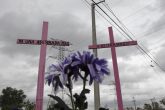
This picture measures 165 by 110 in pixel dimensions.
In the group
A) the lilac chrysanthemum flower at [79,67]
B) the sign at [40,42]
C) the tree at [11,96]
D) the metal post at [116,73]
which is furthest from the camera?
the tree at [11,96]

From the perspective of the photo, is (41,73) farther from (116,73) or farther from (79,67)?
Result: (79,67)

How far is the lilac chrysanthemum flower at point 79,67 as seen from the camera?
6.24ft

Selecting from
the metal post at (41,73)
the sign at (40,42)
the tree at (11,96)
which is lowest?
the metal post at (41,73)

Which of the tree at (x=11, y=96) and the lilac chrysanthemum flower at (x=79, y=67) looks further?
the tree at (x=11, y=96)

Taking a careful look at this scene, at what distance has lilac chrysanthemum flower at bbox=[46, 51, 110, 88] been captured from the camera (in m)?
1.90

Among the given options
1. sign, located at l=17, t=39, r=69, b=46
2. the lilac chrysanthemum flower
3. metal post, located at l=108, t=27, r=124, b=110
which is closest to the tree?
metal post, located at l=108, t=27, r=124, b=110

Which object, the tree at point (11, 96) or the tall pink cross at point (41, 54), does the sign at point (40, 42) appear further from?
the tree at point (11, 96)

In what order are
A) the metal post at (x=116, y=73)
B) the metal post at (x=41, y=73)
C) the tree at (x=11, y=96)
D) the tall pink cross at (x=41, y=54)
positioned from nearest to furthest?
the metal post at (x=41, y=73) < the tall pink cross at (x=41, y=54) < the metal post at (x=116, y=73) < the tree at (x=11, y=96)

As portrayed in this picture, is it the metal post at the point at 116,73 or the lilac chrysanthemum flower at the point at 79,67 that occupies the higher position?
the metal post at the point at 116,73

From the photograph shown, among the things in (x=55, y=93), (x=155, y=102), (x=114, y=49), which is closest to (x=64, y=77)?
(x=55, y=93)

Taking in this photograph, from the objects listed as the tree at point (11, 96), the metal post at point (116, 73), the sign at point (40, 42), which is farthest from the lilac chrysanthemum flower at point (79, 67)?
the tree at point (11, 96)

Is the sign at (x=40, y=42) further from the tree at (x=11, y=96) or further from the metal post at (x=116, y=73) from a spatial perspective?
the tree at (x=11, y=96)

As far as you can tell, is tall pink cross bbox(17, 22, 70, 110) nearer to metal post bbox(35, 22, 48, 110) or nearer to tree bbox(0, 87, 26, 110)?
metal post bbox(35, 22, 48, 110)

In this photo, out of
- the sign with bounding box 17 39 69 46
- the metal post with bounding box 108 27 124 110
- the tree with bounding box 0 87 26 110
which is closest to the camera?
the sign with bounding box 17 39 69 46
